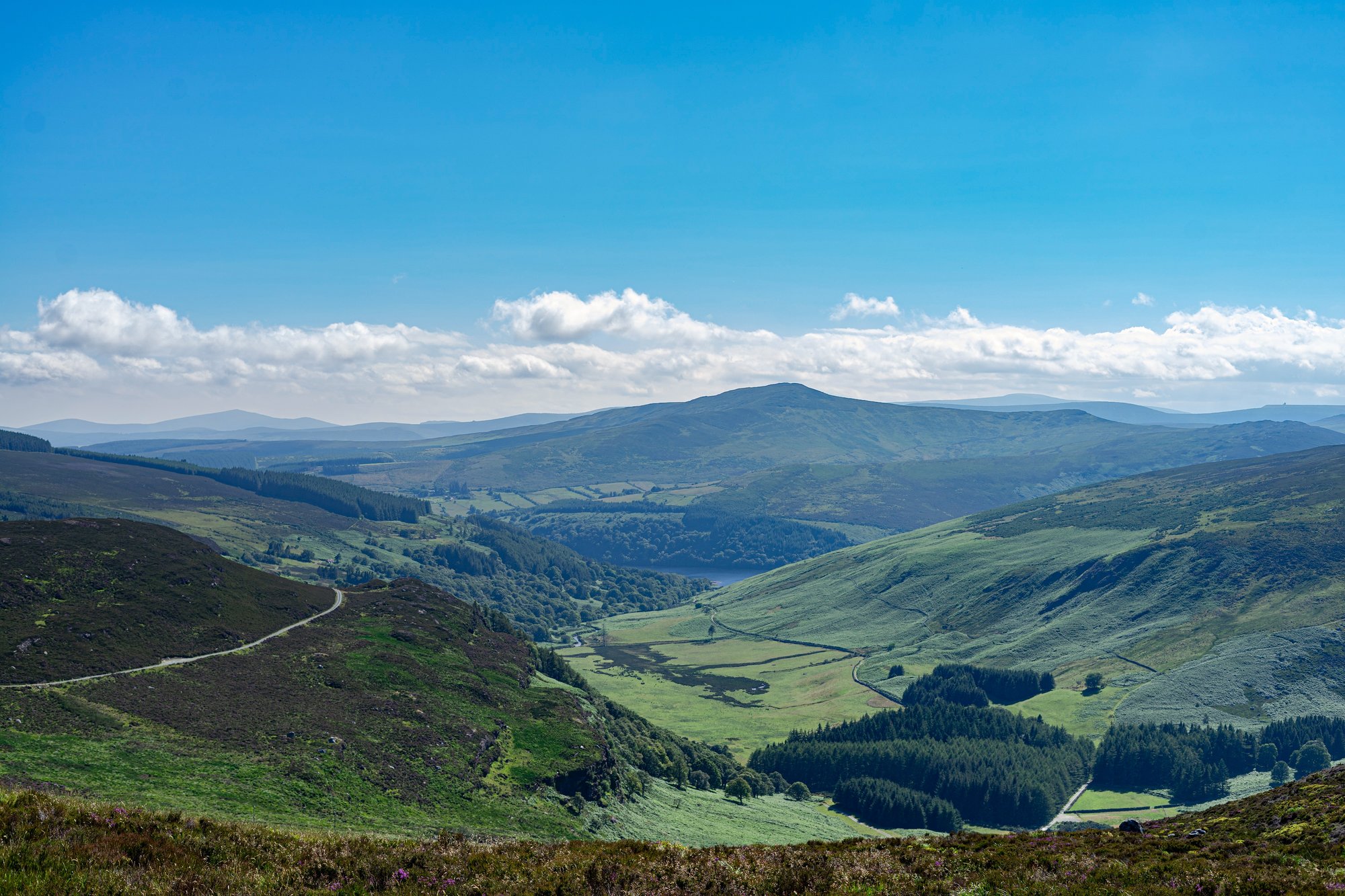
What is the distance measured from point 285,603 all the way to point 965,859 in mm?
112060

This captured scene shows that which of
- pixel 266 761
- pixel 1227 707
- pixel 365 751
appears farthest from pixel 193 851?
pixel 1227 707

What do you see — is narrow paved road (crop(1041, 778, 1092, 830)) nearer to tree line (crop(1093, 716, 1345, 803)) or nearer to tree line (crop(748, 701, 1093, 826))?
tree line (crop(748, 701, 1093, 826))

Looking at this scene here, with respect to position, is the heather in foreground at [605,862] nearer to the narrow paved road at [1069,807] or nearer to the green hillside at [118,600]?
the green hillside at [118,600]

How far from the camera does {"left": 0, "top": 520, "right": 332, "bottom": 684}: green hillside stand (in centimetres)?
7950

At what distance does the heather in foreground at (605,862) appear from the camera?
22.6m

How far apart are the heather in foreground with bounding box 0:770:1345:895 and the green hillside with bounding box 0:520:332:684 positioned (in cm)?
6189

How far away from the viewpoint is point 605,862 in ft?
93.3

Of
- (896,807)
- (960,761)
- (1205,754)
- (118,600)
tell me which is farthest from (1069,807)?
(118,600)

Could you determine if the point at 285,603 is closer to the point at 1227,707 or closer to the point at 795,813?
the point at 795,813

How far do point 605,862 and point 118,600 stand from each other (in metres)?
94.3

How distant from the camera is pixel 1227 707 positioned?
197875 mm

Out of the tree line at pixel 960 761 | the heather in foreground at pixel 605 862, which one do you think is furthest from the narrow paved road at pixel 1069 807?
the heather in foreground at pixel 605 862

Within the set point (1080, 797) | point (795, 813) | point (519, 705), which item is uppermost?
point (519, 705)

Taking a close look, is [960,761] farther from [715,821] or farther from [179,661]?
[179,661]
